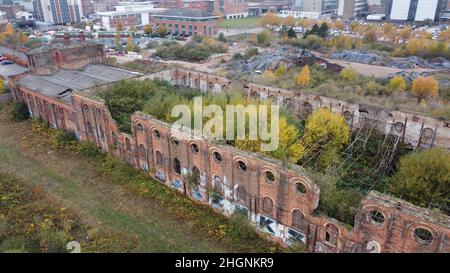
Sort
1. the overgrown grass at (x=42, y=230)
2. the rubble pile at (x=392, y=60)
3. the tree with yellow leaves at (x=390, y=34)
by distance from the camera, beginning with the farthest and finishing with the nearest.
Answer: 1. the tree with yellow leaves at (x=390, y=34)
2. the rubble pile at (x=392, y=60)
3. the overgrown grass at (x=42, y=230)

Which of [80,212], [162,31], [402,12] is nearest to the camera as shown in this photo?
[80,212]

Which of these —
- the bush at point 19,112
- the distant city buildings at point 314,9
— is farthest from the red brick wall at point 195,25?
the bush at point 19,112

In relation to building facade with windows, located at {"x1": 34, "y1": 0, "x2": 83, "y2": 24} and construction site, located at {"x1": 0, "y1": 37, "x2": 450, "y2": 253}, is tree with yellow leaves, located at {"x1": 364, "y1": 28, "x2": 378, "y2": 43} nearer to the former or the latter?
construction site, located at {"x1": 0, "y1": 37, "x2": 450, "y2": 253}

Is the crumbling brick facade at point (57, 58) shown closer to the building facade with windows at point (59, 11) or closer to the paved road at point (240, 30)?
the paved road at point (240, 30)

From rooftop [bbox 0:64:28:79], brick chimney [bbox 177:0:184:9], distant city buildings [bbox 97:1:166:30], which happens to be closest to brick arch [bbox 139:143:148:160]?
rooftop [bbox 0:64:28:79]

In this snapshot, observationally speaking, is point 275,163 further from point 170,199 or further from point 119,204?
point 119,204

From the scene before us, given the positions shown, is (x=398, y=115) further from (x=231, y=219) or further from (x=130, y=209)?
(x=130, y=209)

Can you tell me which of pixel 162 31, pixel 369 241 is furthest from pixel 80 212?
pixel 162 31

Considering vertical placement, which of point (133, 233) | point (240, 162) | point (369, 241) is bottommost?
point (133, 233)
